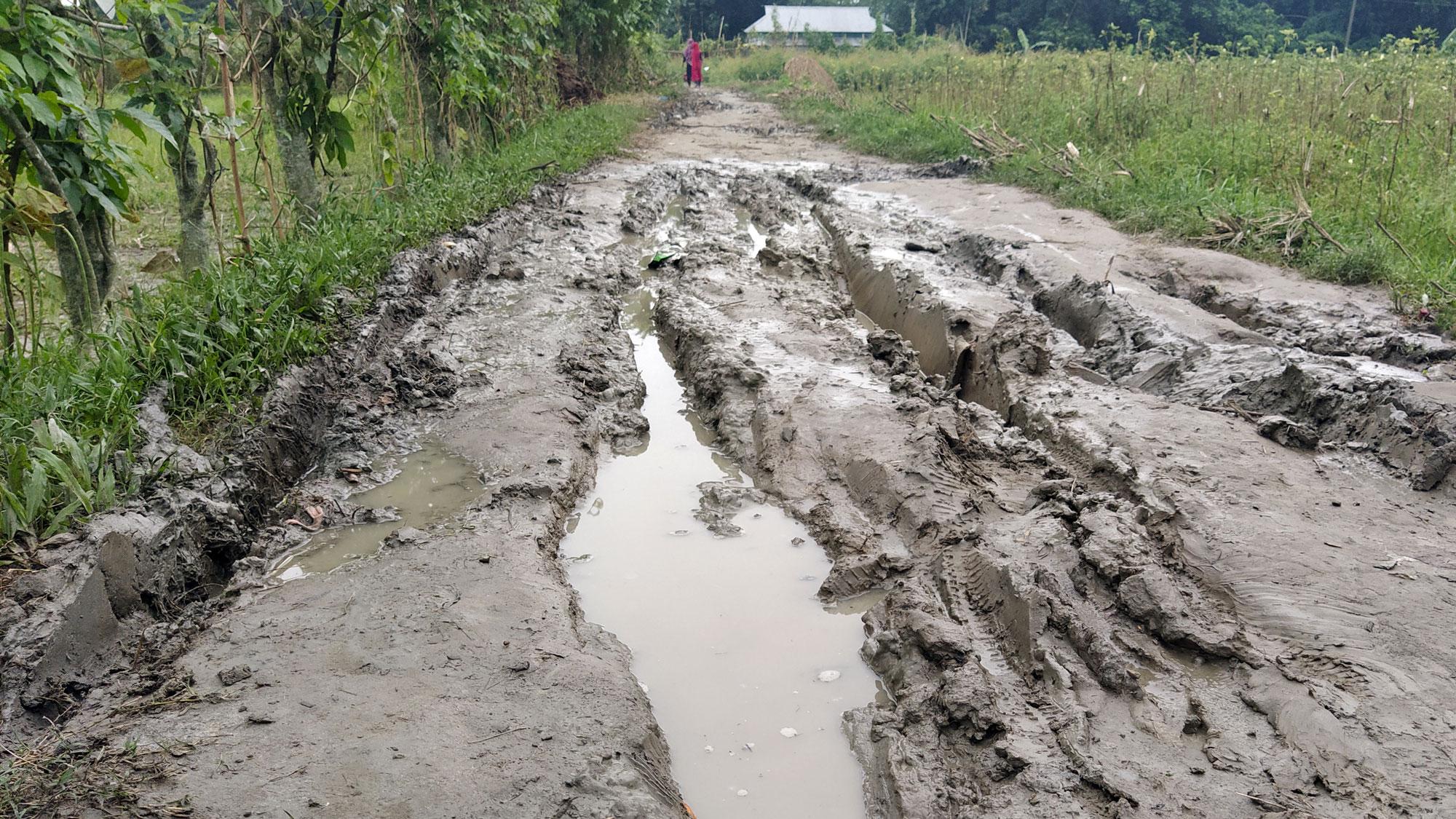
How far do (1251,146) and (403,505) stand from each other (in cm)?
815

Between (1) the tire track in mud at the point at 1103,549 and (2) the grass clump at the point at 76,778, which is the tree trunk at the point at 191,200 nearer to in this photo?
(1) the tire track in mud at the point at 1103,549

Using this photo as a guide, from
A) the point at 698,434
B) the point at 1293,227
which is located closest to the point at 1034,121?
the point at 1293,227

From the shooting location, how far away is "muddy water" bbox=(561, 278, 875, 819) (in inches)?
97.0

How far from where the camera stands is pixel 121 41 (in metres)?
4.82

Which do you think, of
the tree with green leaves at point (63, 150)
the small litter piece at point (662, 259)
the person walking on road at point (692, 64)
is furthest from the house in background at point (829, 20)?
the tree with green leaves at point (63, 150)

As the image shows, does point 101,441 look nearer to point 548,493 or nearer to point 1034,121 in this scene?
point 548,493

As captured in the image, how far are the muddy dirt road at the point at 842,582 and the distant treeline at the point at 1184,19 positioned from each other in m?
25.7

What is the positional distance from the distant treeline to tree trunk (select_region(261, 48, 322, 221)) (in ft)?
83.0

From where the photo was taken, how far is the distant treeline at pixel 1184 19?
3062 cm

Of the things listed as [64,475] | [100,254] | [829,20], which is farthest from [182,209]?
[829,20]

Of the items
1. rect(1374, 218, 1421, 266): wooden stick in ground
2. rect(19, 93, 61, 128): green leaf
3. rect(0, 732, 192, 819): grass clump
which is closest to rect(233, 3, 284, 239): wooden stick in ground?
rect(19, 93, 61, 128): green leaf

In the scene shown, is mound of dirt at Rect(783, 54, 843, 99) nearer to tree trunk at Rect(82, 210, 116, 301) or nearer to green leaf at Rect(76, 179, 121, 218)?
tree trunk at Rect(82, 210, 116, 301)

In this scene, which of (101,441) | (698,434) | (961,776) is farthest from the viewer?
(698,434)

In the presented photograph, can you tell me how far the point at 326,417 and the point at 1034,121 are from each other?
9.94m
